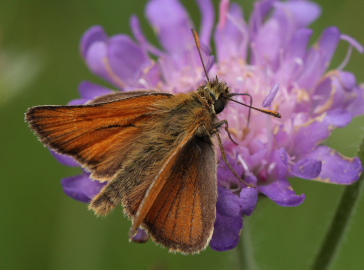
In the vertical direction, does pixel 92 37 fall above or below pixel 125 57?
above

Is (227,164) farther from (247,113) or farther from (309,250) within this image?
(309,250)

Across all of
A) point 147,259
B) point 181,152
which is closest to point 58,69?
point 147,259

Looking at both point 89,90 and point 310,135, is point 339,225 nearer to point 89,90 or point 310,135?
point 310,135

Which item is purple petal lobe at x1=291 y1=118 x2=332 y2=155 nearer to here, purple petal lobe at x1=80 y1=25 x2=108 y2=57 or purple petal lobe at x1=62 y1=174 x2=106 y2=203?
purple petal lobe at x1=62 y1=174 x2=106 y2=203

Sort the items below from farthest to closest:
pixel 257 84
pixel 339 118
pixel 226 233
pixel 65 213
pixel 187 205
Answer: pixel 65 213, pixel 257 84, pixel 339 118, pixel 226 233, pixel 187 205

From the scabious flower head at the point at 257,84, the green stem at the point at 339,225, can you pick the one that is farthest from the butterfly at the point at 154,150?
the green stem at the point at 339,225

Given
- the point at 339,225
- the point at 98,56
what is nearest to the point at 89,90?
the point at 98,56

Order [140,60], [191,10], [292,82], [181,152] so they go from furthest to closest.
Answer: [191,10]
[140,60]
[292,82]
[181,152]
